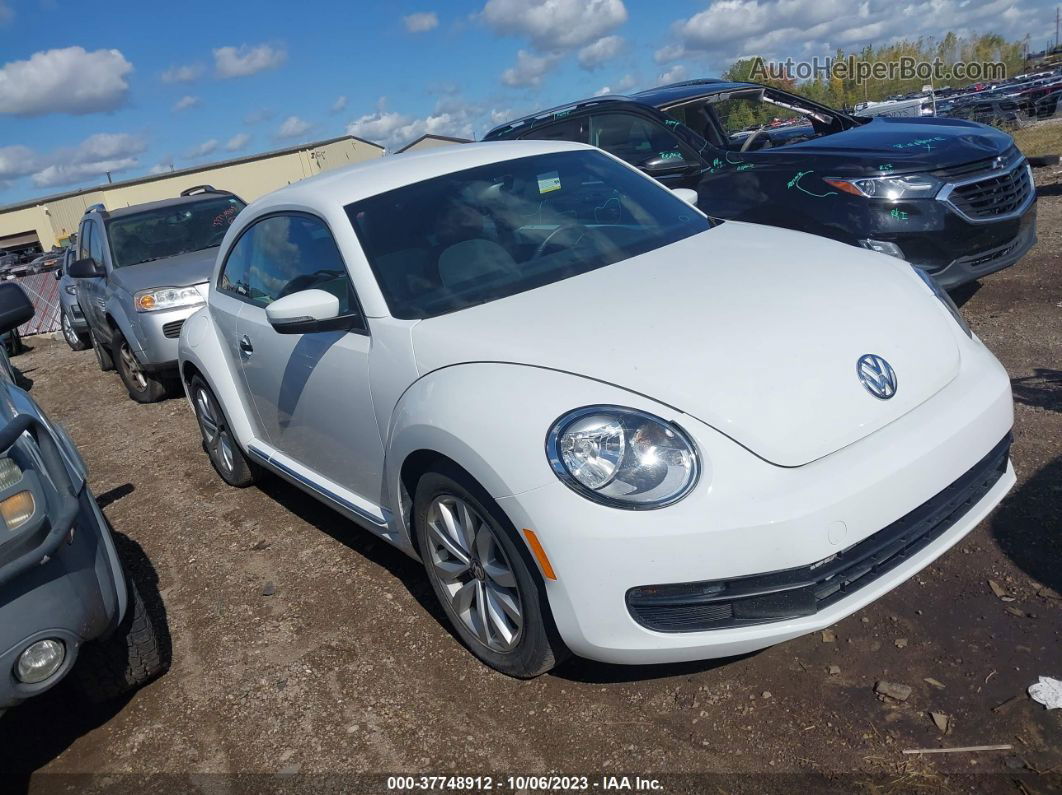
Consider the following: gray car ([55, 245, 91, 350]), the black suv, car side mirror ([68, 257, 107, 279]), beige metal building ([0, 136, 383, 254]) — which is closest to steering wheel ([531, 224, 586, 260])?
the black suv

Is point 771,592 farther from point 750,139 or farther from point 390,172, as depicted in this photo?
point 750,139

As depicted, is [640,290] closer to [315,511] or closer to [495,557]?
[495,557]

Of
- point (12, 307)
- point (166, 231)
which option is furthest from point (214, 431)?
point (166, 231)

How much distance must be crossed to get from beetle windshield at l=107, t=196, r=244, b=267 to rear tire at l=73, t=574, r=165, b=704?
18.5 ft

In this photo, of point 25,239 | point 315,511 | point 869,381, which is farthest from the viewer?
point 25,239

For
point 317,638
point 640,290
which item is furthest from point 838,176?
point 317,638

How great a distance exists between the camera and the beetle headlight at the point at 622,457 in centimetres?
238

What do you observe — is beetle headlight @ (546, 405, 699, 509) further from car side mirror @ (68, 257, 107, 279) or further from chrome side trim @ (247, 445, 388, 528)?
car side mirror @ (68, 257, 107, 279)

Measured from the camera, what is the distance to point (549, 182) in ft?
12.6

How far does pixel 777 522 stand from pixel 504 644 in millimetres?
1080

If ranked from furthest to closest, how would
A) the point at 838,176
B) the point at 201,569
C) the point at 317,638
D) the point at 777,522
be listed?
the point at 838,176 < the point at 201,569 < the point at 317,638 < the point at 777,522

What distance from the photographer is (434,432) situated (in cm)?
276

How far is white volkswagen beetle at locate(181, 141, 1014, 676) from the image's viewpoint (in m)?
2.39

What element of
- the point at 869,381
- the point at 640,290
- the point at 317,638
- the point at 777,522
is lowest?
the point at 317,638
